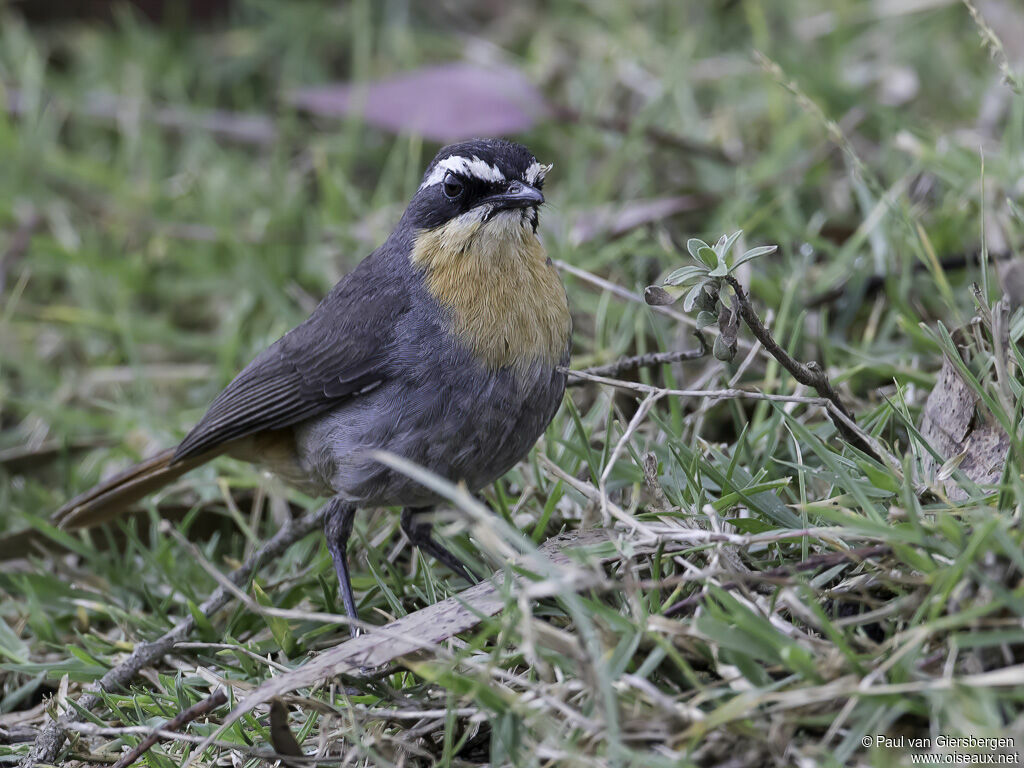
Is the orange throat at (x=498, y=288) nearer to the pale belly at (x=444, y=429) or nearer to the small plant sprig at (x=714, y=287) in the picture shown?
the pale belly at (x=444, y=429)

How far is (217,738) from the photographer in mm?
3076

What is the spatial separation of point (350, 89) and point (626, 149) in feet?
6.30

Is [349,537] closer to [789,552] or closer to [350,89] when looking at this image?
[789,552]

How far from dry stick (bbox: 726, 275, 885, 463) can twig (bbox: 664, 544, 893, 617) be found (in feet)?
1.42

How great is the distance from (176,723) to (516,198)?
6.20 feet

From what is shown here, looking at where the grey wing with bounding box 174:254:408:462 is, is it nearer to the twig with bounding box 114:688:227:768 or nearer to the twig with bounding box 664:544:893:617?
the twig with bounding box 114:688:227:768

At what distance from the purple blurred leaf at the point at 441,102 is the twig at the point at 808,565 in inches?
146

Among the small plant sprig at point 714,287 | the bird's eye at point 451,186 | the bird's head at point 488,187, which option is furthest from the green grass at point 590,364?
the bird's eye at point 451,186

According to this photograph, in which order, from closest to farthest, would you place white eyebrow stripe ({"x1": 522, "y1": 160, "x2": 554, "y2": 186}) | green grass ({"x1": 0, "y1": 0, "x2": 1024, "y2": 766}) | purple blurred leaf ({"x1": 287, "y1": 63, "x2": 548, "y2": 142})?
green grass ({"x1": 0, "y1": 0, "x2": 1024, "y2": 766}) < white eyebrow stripe ({"x1": 522, "y1": 160, "x2": 554, "y2": 186}) < purple blurred leaf ({"x1": 287, "y1": 63, "x2": 548, "y2": 142})

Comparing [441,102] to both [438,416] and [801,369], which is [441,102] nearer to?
[438,416]

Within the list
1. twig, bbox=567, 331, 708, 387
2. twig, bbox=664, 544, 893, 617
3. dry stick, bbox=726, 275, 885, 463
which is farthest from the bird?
twig, bbox=664, 544, 893, 617

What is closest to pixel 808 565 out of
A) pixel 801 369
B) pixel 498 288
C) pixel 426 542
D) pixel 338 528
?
pixel 801 369

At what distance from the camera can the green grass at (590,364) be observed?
8.46ft

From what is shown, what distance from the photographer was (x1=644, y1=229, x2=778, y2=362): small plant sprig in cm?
301
